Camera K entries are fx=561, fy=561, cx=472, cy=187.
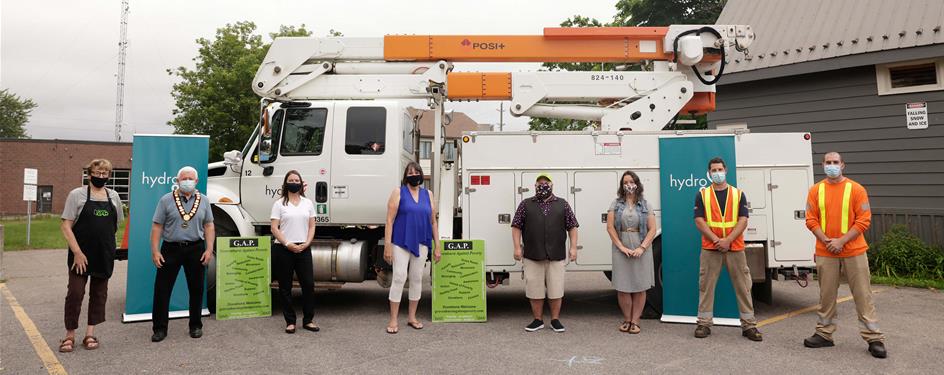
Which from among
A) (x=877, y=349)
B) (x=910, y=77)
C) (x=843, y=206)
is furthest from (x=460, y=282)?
(x=910, y=77)

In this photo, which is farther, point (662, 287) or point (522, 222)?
point (662, 287)

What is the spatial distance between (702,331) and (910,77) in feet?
25.9

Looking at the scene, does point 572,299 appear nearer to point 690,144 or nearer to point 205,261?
point 690,144

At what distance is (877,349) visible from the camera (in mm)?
4926

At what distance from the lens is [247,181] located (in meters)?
7.02

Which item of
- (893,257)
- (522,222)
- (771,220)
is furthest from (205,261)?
(893,257)

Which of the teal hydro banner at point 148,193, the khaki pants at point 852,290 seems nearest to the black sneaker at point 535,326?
the khaki pants at point 852,290

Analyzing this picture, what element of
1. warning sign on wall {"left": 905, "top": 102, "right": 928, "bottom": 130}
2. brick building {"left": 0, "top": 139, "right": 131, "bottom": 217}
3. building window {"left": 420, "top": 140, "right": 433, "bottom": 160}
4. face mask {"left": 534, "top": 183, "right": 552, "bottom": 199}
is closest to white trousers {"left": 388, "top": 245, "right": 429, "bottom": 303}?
face mask {"left": 534, "top": 183, "right": 552, "bottom": 199}

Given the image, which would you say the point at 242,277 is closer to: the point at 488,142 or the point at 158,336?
the point at 158,336

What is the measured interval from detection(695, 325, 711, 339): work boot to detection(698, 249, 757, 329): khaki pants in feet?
0.13

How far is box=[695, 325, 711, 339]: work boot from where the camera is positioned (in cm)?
570

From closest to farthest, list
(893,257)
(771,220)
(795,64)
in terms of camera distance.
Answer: (771,220), (893,257), (795,64)

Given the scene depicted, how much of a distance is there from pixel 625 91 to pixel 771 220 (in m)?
2.30

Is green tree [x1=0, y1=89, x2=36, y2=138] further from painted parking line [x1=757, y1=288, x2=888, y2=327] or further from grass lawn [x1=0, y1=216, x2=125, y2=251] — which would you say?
painted parking line [x1=757, y1=288, x2=888, y2=327]
